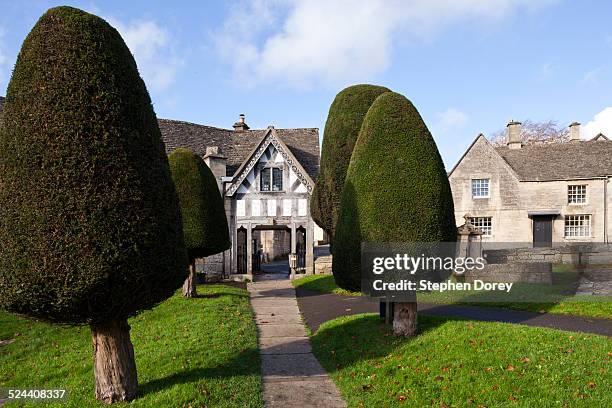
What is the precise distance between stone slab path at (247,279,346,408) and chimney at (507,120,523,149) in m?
29.9

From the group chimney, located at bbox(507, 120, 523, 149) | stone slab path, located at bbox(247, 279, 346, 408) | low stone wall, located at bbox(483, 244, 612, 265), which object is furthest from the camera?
chimney, located at bbox(507, 120, 523, 149)

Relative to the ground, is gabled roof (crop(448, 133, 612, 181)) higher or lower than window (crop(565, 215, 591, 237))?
higher

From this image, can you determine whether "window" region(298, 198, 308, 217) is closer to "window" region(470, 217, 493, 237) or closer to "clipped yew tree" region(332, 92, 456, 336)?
"clipped yew tree" region(332, 92, 456, 336)

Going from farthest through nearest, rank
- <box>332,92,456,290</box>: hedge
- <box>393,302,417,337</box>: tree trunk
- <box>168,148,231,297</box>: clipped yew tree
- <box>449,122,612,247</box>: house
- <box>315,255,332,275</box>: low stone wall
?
1. <box>449,122,612,247</box>: house
2. <box>315,255,332,275</box>: low stone wall
3. <box>168,148,231,297</box>: clipped yew tree
4. <box>393,302,417,337</box>: tree trunk
5. <box>332,92,456,290</box>: hedge

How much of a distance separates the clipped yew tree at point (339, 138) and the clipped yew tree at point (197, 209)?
4365 millimetres

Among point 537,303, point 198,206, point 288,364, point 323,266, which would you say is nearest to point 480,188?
point 323,266

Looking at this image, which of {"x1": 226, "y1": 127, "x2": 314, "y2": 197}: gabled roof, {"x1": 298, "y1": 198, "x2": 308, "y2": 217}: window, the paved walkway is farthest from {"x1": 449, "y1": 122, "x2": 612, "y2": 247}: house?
the paved walkway

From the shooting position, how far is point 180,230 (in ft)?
21.6

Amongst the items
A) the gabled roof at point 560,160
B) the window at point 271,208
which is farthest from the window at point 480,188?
the window at point 271,208

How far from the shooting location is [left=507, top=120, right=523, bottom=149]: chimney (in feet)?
121

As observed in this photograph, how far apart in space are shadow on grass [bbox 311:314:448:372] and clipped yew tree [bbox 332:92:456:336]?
0.53 metres

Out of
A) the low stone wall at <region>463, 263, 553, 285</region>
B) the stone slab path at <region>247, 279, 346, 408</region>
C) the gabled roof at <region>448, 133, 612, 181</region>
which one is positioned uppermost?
the gabled roof at <region>448, 133, 612, 181</region>

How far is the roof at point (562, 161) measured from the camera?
30.7 m

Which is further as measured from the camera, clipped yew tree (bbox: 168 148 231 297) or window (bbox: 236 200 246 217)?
window (bbox: 236 200 246 217)
